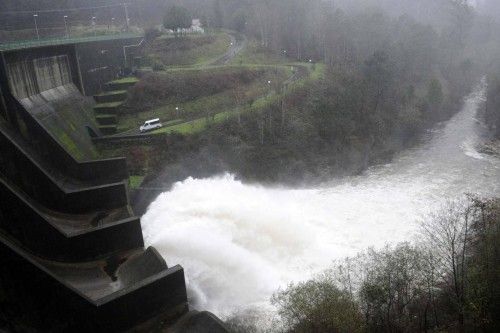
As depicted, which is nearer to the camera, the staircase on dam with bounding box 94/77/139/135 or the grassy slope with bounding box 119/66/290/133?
the staircase on dam with bounding box 94/77/139/135

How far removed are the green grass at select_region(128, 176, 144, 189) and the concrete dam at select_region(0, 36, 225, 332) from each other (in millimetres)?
1374

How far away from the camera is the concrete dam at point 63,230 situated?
559 inches

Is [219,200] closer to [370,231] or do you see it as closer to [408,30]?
[370,231]

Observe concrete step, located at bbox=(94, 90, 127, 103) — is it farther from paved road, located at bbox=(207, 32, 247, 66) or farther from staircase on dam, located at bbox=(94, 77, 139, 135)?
paved road, located at bbox=(207, 32, 247, 66)

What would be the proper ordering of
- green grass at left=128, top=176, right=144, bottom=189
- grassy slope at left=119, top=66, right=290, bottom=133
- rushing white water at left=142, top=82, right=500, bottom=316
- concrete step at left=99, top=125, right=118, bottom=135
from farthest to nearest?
grassy slope at left=119, top=66, right=290, bottom=133 < concrete step at left=99, top=125, right=118, bottom=135 < green grass at left=128, top=176, right=144, bottom=189 < rushing white water at left=142, top=82, right=500, bottom=316

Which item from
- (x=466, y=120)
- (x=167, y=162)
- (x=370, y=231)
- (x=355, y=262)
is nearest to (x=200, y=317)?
(x=355, y=262)

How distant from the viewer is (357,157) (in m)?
36.6

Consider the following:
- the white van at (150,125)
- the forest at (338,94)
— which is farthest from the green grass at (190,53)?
the white van at (150,125)

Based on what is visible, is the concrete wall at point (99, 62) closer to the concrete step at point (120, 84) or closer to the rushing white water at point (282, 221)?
the concrete step at point (120, 84)

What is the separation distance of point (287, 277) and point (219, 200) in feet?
24.0

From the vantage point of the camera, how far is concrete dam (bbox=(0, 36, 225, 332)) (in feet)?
46.6

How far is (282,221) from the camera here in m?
23.1

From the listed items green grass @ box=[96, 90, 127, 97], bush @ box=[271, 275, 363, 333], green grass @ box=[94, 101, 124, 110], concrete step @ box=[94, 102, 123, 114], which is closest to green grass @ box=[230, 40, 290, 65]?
green grass @ box=[96, 90, 127, 97]

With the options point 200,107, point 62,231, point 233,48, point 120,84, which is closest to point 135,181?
point 62,231
